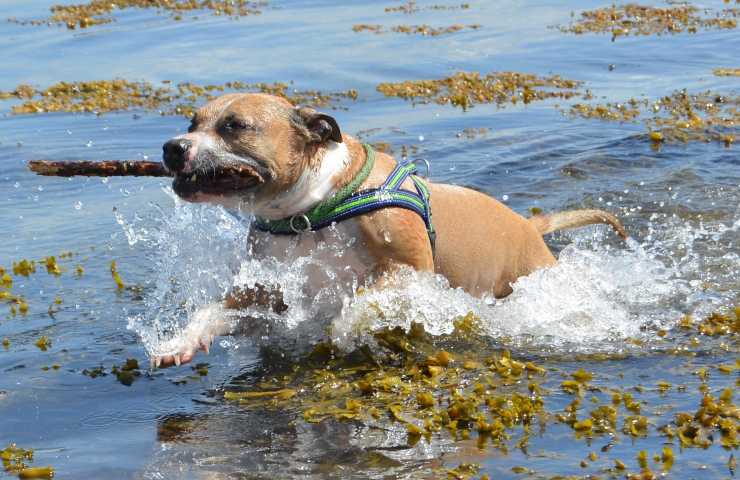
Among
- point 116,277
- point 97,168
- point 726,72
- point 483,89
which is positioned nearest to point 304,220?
point 97,168

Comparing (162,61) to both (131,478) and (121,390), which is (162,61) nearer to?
(121,390)

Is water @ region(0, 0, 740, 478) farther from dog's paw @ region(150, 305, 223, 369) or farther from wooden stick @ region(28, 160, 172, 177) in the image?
wooden stick @ region(28, 160, 172, 177)

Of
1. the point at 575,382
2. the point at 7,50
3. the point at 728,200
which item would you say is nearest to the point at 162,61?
the point at 7,50

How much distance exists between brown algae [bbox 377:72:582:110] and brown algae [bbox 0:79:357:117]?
68 centimetres

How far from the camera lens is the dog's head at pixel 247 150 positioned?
528 centimetres

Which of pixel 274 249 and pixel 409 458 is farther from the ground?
pixel 274 249

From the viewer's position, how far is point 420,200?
19.4 ft

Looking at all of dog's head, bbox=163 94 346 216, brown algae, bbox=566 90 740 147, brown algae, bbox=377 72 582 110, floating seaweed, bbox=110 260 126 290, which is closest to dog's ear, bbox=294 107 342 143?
dog's head, bbox=163 94 346 216

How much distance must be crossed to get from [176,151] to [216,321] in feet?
3.42

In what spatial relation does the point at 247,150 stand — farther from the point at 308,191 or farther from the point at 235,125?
the point at 308,191

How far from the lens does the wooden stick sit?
5.77m

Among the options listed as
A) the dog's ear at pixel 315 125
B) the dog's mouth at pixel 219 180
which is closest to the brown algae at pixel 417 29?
the dog's ear at pixel 315 125

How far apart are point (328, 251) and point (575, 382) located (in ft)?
4.46

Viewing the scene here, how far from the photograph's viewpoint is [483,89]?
42.1ft
